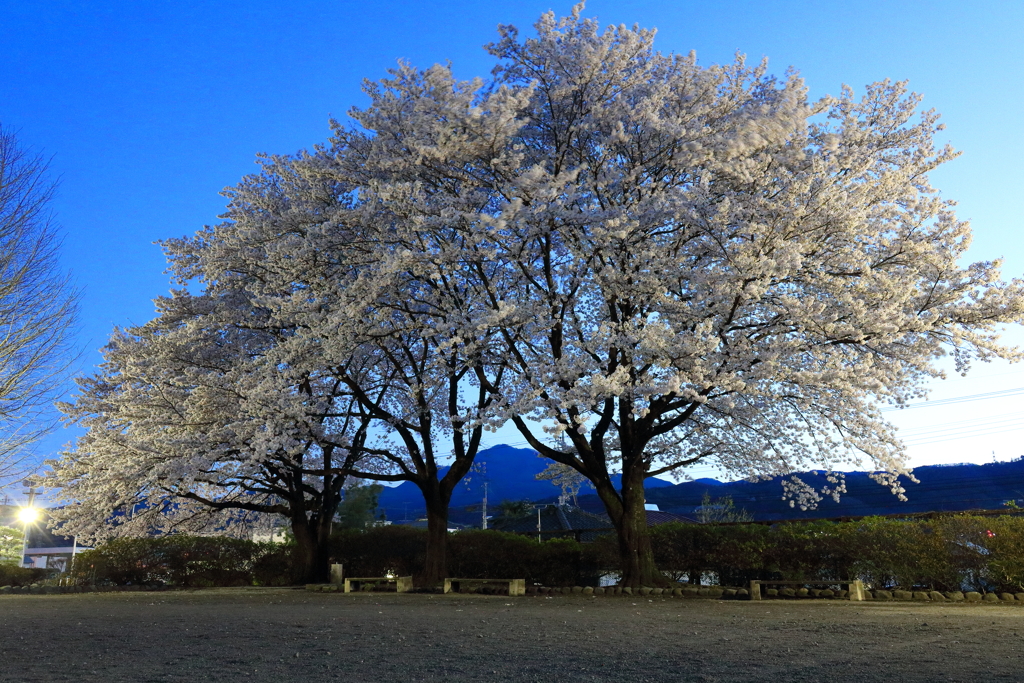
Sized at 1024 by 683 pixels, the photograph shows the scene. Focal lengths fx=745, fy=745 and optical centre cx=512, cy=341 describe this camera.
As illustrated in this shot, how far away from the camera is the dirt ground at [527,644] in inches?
210

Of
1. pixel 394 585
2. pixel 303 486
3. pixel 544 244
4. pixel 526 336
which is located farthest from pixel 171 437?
pixel 544 244

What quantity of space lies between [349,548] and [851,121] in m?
17.3

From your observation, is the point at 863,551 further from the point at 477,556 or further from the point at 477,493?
the point at 477,493

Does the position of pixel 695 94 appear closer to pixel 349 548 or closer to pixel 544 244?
pixel 544 244

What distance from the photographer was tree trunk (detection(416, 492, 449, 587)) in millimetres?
18375

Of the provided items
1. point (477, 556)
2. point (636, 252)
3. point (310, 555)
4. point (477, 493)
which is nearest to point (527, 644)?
point (636, 252)

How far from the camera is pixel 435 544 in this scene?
61.3ft

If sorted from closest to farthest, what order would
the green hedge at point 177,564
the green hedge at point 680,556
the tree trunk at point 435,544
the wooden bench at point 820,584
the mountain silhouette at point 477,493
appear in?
1. the green hedge at point 680,556
2. the wooden bench at point 820,584
3. the tree trunk at point 435,544
4. the green hedge at point 177,564
5. the mountain silhouette at point 477,493

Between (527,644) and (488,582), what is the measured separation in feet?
33.0

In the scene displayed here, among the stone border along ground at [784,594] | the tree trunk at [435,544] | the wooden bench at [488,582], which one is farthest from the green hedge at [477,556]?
the stone border along ground at [784,594]

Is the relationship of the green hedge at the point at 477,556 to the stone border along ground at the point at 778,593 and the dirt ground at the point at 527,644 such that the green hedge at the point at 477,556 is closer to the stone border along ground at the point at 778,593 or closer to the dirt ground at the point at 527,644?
the stone border along ground at the point at 778,593

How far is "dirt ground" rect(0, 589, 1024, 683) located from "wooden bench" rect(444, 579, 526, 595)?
3.91m

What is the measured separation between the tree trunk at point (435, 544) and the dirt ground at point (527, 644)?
6273mm

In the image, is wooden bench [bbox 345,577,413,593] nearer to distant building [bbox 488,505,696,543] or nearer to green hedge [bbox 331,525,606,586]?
green hedge [bbox 331,525,606,586]
